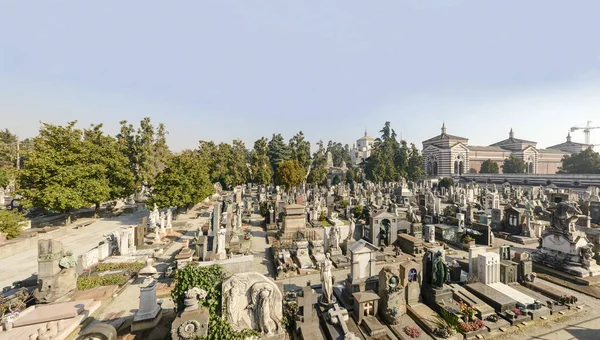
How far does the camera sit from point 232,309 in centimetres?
650

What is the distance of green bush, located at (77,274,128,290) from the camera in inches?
384

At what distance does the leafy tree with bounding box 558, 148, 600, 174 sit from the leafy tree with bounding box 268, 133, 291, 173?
60269mm

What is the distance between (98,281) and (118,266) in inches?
73.5

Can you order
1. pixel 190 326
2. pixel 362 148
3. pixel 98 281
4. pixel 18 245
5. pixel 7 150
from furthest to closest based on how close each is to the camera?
1. pixel 362 148
2. pixel 7 150
3. pixel 18 245
4. pixel 98 281
5. pixel 190 326

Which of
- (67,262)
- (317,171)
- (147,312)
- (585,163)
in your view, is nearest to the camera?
(147,312)

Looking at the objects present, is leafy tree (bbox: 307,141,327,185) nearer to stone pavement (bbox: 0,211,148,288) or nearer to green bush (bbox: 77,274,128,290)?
stone pavement (bbox: 0,211,148,288)

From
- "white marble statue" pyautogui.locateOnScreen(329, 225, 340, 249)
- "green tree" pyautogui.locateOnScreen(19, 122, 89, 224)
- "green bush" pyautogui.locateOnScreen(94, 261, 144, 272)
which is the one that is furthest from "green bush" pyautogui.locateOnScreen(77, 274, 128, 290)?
"green tree" pyautogui.locateOnScreen(19, 122, 89, 224)

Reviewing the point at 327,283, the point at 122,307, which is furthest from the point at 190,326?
the point at 122,307

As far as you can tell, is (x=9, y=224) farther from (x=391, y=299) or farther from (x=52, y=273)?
(x=391, y=299)

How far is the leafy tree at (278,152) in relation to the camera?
177ft

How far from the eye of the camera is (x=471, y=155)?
6600cm

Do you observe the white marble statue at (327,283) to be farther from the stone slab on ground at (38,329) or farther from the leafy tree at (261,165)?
the leafy tree at (261,165)

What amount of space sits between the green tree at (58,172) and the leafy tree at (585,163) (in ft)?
266

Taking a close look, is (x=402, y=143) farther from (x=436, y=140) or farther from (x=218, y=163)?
(x=218, y=163)
